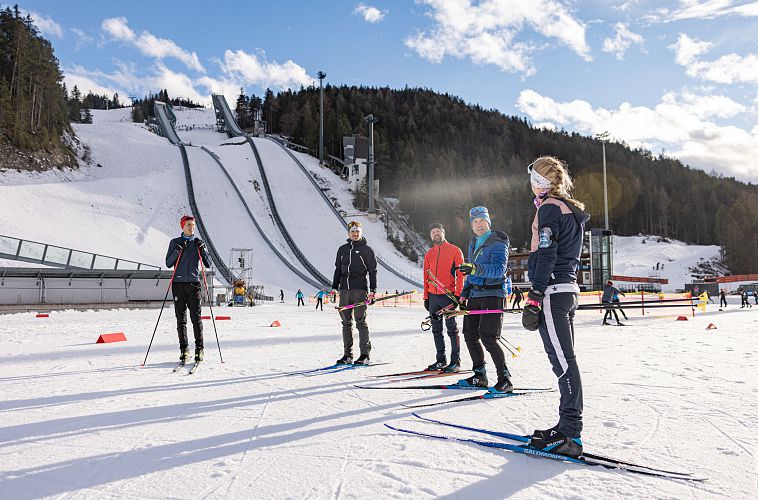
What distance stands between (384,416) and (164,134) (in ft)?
332

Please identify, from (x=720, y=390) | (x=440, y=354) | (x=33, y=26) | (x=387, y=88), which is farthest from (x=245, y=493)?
(x=387, y=88)

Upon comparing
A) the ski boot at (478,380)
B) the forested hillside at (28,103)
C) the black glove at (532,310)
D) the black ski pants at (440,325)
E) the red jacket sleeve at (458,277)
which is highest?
the forested hillside at (28,103)

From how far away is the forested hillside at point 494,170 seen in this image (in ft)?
251

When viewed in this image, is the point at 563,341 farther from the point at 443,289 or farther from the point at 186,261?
the point at 186,261

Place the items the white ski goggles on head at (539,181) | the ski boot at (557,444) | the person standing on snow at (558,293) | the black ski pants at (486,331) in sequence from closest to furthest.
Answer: the ski boot at (557,444)
the person standing on snow at (558,293)
the white ski goggles on head at (539,181)
the black ski pants at (486,331)

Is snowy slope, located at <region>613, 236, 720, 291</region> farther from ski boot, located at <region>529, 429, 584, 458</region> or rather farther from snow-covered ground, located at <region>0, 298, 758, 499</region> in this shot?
ski boot, located at <region>529, 429, 584, 458</region>

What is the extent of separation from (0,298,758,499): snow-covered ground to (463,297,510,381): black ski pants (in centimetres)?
49

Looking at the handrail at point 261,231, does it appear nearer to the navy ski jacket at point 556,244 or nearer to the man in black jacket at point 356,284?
the man in black jacket at point 356,284

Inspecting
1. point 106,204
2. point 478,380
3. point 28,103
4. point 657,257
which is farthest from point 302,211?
point 657,257

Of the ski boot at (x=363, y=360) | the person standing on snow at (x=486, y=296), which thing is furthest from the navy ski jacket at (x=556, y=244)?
the ski boot at (x=363, y=360)

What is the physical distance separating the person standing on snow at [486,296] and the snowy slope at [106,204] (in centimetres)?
2772

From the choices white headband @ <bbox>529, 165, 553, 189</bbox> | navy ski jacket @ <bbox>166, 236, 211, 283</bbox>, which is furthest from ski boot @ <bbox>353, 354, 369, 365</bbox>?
white headband @ <bbox>529, 165, 553, 189</bbox>

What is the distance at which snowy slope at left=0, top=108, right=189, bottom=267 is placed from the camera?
28.1 meters

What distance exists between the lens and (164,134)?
92.8m
